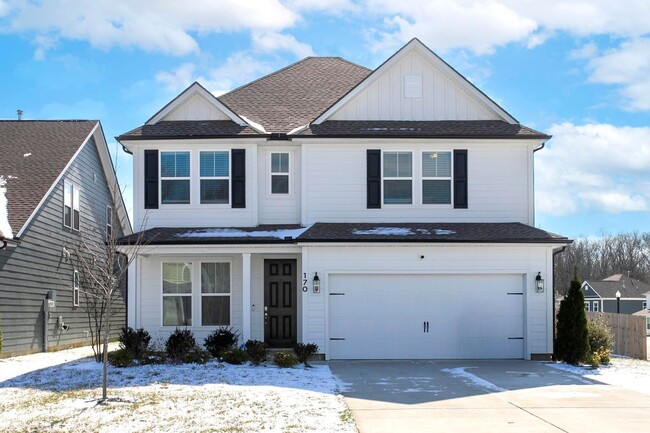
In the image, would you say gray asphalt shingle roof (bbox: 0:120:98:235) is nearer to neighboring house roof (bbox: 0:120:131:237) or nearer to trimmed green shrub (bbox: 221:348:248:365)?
neighboring house roof (bbox: 0:120:131:237)

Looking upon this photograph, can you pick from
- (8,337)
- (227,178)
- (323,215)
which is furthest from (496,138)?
(8,337)

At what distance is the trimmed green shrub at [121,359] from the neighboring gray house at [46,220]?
2.93 metres

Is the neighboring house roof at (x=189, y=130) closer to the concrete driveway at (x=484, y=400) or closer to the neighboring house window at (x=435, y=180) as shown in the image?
the neighboring house window at (x=435, y=180)

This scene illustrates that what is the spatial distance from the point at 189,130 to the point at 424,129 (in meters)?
5.83

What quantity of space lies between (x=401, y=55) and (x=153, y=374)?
995cm

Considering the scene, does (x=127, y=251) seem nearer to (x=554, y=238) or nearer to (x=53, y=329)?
(x=53, y=329)

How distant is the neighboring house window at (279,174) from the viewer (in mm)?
19953

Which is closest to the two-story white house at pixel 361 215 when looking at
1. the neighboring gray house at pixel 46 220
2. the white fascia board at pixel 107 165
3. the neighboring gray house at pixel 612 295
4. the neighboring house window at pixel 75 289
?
the neighboring gray house at pixel 46 220

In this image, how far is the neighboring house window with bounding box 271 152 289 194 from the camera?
20.0 m

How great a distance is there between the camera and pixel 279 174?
19.9 m

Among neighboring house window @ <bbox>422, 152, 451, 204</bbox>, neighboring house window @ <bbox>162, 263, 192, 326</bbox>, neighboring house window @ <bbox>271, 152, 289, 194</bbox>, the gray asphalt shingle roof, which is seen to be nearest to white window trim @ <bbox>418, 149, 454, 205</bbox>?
neighboring house window @ <bbox>422, 152, 451, 204</bbox>

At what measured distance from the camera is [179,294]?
19.8 m

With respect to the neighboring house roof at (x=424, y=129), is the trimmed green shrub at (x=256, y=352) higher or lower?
lower

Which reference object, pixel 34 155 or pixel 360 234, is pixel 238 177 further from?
pixel 34 155
